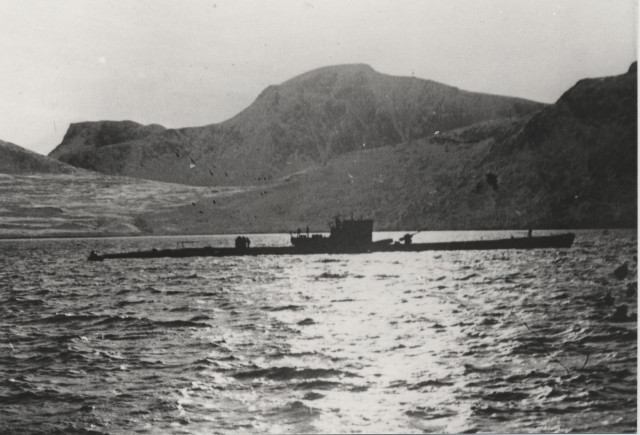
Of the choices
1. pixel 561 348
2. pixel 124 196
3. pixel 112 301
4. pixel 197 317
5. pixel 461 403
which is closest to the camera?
pixel 461 403

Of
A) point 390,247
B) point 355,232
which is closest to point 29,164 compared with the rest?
point 390,247

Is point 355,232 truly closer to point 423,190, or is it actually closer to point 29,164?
point 423,190

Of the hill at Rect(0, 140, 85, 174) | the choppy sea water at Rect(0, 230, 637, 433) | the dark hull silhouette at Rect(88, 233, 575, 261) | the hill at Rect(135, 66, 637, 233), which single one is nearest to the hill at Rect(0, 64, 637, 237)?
the hill at Rect(135, 66, 637, 233)

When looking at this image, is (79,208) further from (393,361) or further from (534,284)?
(393,361)

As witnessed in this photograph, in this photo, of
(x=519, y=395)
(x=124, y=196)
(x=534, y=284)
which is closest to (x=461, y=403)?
(x=519, y=395)

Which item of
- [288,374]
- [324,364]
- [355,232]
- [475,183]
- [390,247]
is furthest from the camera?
[475,183]

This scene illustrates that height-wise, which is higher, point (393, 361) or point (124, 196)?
point (124, 196)

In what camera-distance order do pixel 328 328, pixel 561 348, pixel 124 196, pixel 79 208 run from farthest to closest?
pixel 124 196 < pixel 79 208 < pixel 328 328 < pixel 561 348
